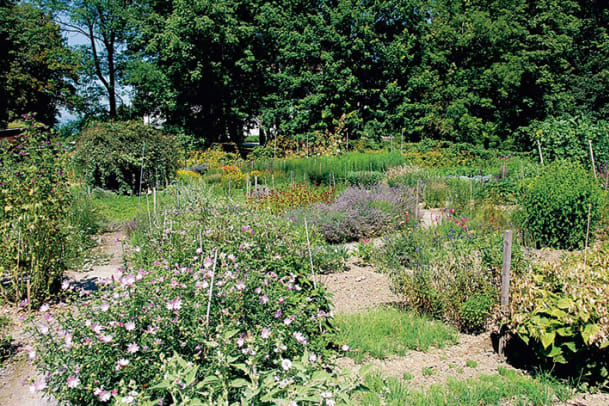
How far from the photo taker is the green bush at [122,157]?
1166 centimetres

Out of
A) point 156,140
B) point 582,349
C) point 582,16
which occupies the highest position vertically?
point 582,16

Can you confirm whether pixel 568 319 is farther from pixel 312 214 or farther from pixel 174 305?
pixel 312 214

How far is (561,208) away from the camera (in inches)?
251

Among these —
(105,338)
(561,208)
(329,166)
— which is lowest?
(105,338)

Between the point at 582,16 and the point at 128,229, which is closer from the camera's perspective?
the point at 128,229

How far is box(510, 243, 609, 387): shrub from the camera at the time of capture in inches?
115

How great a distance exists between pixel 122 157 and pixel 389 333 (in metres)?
9.78

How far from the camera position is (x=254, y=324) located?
2795 millimetres

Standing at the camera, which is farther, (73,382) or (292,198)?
(292,198)

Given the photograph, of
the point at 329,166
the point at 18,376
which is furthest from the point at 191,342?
the point at 329,166

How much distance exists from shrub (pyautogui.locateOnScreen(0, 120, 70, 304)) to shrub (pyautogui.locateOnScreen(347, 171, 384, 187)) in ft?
24.8

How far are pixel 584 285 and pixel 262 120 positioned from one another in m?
18.2

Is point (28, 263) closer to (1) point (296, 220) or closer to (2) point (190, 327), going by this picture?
(2) point (190, 327)

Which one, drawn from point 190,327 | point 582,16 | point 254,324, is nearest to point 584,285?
point 254,324
